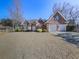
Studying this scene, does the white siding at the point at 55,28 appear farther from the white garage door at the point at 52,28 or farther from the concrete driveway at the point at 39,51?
the concrete driveway at the point at 39,51

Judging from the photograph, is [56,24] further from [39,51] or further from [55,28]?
[39,51]

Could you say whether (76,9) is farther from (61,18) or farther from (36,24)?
(36,24)

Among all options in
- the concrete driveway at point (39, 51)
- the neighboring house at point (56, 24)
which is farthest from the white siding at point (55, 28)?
the concrete driveway at point (39, 51)

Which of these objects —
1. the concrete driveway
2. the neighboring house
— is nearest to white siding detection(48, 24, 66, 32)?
the neighboring house

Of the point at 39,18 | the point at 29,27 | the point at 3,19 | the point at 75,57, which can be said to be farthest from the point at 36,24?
the point at 75,57

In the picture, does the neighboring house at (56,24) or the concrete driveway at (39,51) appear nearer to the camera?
the concrete driveway at (39,51)

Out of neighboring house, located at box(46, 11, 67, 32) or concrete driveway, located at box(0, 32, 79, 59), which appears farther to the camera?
neighboring house, located at box(46, 11, 67, 32)

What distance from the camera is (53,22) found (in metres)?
37.3

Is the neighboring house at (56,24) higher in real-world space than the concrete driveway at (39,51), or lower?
higher

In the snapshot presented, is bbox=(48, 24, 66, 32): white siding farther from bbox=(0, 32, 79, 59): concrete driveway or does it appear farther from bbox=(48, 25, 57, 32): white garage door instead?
bbox=(0, 32, 79, 59): concrete driveway

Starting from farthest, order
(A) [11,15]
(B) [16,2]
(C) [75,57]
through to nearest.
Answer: (A) [11,15]
(B) [16,2]
(C) [75,57]

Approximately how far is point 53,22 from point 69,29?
16.1 ft

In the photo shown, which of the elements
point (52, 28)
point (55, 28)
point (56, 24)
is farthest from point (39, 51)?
point (56, 24)

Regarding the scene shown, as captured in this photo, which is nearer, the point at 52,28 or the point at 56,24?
the point at 52,28
